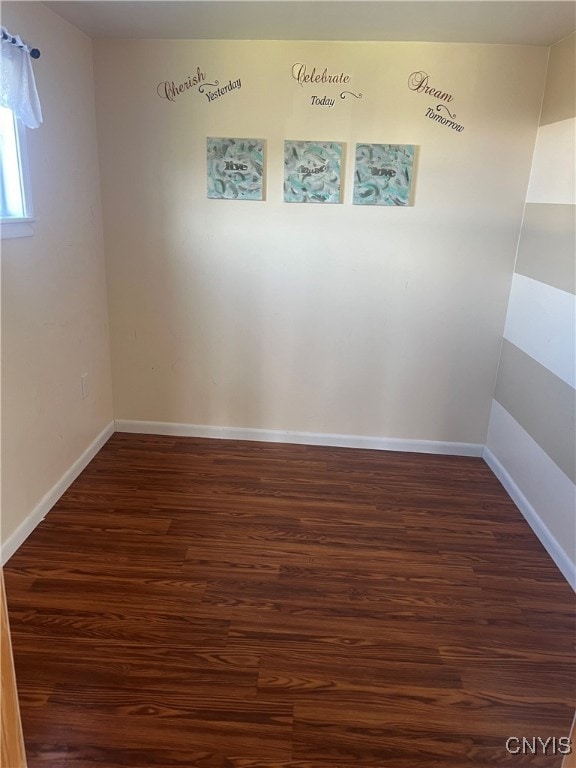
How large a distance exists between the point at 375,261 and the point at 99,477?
76.0 inches

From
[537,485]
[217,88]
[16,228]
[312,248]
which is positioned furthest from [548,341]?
[16,228]

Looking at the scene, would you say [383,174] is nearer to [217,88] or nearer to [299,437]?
[217,88]

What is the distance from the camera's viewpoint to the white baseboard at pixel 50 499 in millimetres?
2121

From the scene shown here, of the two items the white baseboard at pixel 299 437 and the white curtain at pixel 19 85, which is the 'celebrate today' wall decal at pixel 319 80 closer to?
the white curtain at pixel 19 85

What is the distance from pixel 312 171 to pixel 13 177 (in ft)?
4.75

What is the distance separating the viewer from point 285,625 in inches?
72.6

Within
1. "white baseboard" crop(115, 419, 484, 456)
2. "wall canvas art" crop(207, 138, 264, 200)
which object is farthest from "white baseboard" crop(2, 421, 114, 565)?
"wall canvas art" crop(207, 138, 264, 200)

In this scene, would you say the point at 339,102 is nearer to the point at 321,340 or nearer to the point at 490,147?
the point at 490,147

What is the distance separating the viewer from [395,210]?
279 cm

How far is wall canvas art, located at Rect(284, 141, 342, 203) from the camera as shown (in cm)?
271

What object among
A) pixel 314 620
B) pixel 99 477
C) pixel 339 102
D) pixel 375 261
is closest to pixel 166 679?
pixel 314 620

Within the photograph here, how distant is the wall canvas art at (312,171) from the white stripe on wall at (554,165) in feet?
3.32

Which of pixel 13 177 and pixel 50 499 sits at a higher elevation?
pixel 13 177

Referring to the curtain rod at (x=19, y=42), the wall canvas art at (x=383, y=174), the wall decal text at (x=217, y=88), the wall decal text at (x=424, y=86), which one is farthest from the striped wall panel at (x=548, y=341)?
the curtain rod at (x=19, y=42)
